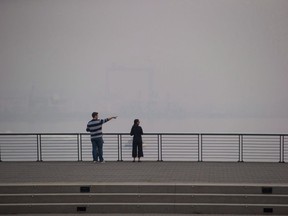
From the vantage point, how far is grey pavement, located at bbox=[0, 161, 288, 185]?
27.6ft

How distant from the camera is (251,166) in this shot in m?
10.3

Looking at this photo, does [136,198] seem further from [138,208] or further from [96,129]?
[96,129]

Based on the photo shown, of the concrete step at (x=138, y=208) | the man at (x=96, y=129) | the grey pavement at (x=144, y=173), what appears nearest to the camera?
the concrete step at (x=138, y=208)

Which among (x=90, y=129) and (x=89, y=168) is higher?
(x=90, y=129)

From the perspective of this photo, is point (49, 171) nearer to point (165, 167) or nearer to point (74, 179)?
point (74, 179)

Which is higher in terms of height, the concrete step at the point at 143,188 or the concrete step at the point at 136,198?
the concrete step at the point at 143,188

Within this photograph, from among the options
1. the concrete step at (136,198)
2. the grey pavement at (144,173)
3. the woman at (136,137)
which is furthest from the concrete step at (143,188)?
the woman at (136,137)

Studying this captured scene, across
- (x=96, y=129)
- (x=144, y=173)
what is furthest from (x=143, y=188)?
(x=96, y=129)

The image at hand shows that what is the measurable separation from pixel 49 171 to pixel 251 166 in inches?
202

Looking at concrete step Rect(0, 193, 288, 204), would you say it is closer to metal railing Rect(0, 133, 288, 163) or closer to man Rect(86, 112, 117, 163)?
metal railing Rect(0, 133, 288, 163)

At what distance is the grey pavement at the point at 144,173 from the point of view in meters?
8.40

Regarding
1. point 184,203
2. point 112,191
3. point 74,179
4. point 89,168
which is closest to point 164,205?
point 184,203

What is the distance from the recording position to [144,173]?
368 inches

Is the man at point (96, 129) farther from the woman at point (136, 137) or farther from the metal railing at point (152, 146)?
the woman at point (136, 137)
